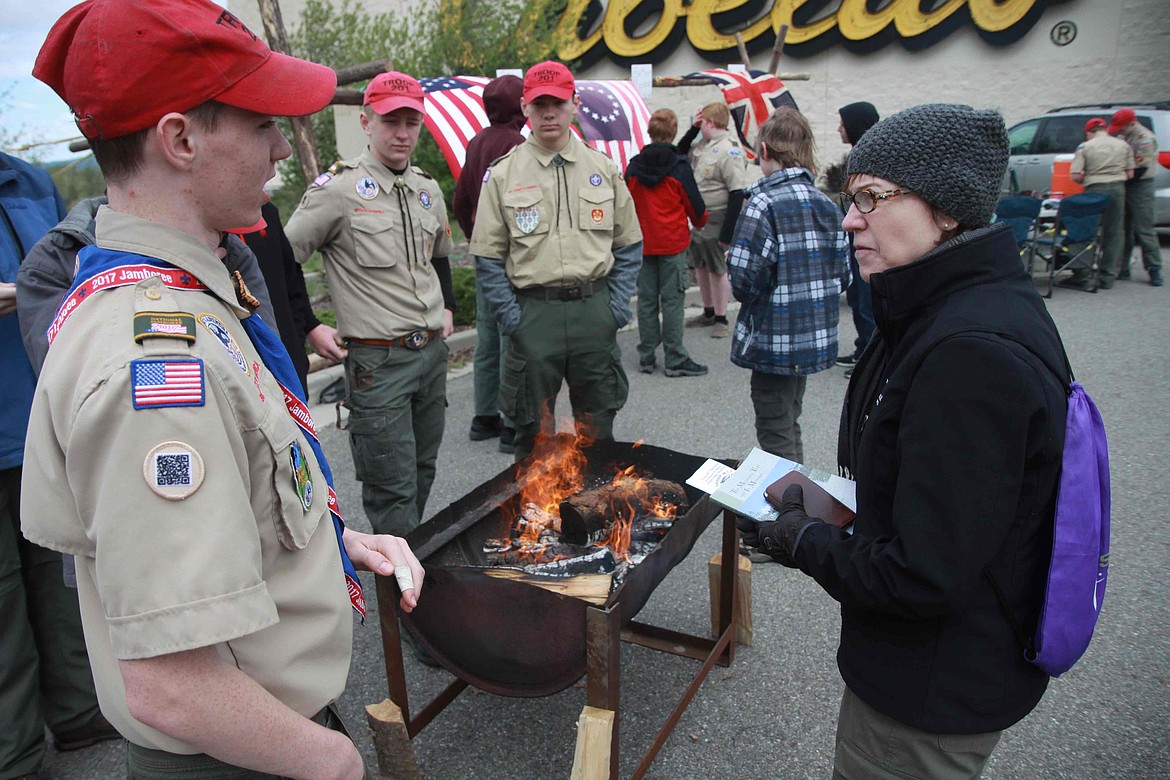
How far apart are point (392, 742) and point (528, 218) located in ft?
8.77

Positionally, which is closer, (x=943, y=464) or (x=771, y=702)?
(x=943, y=464)

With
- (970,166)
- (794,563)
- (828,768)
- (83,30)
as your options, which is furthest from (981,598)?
(83,30)

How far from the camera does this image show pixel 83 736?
9.55 ft

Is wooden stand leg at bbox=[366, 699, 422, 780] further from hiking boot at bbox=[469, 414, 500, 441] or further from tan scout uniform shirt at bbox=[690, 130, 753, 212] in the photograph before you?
tan scout uniform shirt at bbox=[690, 130, 753, 212]

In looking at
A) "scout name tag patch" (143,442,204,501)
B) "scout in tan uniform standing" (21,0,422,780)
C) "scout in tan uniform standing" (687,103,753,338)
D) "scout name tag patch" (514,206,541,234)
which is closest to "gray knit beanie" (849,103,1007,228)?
"scout in tan uniform standing" (21,0,422,780)

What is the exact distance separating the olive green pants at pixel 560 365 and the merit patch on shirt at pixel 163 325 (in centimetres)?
327

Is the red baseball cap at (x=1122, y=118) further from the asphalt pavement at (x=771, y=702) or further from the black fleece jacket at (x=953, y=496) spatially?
the black fleece jacket at (x=953, y=496)

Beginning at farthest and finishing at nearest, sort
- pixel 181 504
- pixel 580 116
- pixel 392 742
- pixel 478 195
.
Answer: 1. pixel 580 116
2. pixel 478 195
3. pixel 392 742
4. pixel 181 504

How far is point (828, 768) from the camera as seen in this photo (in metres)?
2.71

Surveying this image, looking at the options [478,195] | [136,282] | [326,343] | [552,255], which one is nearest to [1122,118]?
[478,195]

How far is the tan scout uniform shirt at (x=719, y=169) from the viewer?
783 centimetres

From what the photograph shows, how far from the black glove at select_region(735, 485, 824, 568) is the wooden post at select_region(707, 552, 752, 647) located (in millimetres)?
1383

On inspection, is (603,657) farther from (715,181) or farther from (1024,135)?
(1024,135)

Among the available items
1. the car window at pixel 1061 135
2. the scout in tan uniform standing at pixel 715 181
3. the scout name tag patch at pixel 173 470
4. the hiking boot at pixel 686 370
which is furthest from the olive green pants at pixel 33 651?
the car window at pixel 1061 135
